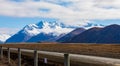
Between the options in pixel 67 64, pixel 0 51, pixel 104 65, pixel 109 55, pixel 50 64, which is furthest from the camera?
pixel 0 51

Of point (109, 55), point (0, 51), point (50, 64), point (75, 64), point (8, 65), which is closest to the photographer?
point (109, 55)

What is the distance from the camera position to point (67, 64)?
11734mm

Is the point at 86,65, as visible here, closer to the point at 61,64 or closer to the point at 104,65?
the point at 104,65

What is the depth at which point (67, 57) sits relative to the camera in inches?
464

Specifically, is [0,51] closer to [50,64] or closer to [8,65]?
[8,65]

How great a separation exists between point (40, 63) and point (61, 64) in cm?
277

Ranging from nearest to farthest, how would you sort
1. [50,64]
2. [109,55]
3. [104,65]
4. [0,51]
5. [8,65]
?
1. [109,55]
2. [104,65]
3. [50,64]
4. [8,65]
5. [0,51]

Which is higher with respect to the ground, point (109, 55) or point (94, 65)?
point (109, 55)

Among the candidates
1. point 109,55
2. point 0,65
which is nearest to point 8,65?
point 0,65

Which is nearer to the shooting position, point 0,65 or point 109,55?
point 109,55

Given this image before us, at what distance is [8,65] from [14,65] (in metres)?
1.00

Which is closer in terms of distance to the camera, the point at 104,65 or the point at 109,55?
the point at 109,55

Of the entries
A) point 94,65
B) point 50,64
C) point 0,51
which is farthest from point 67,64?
point 0,51

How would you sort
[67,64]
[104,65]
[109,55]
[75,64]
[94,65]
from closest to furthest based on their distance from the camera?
[109,55], [67,64], [104,65], [94,65], [75,64]
